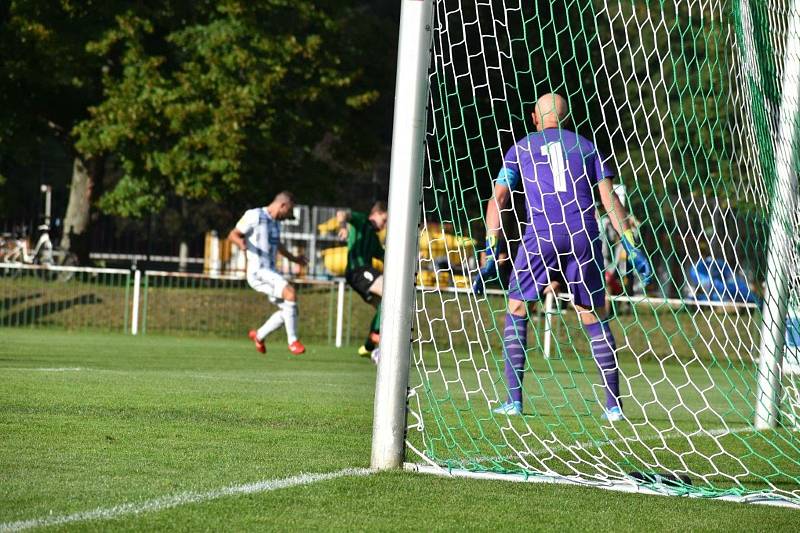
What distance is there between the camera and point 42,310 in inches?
871

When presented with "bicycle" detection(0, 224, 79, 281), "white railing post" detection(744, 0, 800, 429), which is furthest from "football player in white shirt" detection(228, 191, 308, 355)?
"bicycle" detection(0, 224, 79, 281)

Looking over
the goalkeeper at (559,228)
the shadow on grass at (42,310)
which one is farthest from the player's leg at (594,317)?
the shadow on grass at (42,310)

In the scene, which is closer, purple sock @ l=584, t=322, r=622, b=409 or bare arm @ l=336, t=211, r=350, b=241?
purple sock @ l=584, t=322, r=622, b=409

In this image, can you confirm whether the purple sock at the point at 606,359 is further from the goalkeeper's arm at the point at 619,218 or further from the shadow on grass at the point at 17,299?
the shadow on grass at the point at 17,299

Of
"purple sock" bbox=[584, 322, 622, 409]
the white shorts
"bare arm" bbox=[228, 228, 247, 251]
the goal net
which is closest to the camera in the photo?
the goal net

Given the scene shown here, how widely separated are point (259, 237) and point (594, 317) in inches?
310

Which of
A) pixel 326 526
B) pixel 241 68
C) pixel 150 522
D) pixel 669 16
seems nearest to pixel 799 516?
pixel 326 526

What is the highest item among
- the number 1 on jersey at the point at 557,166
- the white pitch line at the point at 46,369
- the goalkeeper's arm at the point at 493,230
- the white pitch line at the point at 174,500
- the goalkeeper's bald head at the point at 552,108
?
the goalkeeper's bald head at the point at 552,108

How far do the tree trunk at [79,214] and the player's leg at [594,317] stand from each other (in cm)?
2157

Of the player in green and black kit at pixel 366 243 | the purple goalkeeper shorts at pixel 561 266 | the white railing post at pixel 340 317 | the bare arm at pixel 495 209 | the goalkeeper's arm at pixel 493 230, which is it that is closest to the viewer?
the goalkeeper's arm at pixel 493 230

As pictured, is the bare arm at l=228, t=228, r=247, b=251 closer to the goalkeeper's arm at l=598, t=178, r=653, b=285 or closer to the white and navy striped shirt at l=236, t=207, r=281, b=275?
the white and navy striped shirt at l=236, t=207, r=281, b=275

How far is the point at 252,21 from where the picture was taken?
26.7 meters

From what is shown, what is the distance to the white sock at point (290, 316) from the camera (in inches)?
602

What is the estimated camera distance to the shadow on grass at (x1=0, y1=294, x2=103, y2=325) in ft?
71.9
